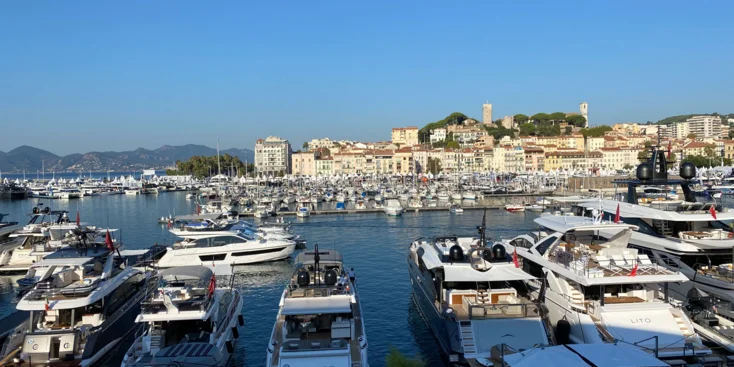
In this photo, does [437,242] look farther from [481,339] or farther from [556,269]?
[481,339]

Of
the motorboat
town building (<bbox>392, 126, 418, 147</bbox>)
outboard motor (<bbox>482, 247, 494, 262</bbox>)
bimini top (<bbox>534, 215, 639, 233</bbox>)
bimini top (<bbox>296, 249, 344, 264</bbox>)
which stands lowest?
the motorboat

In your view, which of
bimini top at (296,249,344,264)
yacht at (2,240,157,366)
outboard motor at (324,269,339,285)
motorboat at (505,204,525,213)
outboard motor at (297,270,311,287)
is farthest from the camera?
motorboat at (505,204,525,213)

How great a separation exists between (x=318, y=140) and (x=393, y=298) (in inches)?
6899

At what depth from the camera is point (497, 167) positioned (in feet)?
413

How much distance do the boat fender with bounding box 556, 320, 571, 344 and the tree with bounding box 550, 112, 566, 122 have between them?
172 meters

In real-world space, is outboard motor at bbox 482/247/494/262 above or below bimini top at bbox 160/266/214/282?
above

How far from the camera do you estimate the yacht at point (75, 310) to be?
1362cm

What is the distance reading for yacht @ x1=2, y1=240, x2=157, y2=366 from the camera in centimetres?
1362

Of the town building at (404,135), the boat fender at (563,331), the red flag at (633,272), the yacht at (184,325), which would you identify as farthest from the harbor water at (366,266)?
the town building at (404,135)

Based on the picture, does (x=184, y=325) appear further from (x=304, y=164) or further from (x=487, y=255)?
(x=304, y=164)

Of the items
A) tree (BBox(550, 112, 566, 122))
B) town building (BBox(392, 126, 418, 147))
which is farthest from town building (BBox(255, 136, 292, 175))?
tree (BBox(550, 112, 566, 122))

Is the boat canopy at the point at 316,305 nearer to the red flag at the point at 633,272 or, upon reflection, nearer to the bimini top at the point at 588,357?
the bimini top at the point at 588,357

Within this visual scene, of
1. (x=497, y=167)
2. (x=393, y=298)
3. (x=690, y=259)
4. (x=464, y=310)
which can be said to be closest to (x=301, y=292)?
(x=464, y=310)

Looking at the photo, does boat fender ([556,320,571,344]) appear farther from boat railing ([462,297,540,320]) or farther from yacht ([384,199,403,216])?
yacht ([384,199,403,216])
